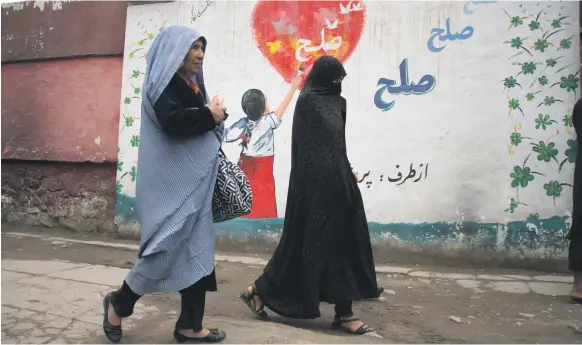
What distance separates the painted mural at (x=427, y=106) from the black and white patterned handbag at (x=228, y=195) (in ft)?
8.37

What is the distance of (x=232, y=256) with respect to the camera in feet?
15.6

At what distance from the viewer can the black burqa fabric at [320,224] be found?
101 inches

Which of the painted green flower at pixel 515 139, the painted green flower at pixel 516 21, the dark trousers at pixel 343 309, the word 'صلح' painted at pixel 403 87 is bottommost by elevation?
the dark trousers at pixel 343 309

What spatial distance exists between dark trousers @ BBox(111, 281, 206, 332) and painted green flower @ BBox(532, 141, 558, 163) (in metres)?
3.30

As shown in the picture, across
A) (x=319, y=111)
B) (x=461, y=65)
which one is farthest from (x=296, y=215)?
(x=461, y=65)

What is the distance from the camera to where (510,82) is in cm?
428

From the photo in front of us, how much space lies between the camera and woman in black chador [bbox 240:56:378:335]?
8.41 ft

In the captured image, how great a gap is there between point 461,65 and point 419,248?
1688 mm

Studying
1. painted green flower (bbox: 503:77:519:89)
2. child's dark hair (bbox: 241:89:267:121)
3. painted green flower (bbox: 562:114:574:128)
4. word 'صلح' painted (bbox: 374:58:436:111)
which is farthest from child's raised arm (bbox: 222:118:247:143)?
painted green flower (bbox: 562:114:574:128)

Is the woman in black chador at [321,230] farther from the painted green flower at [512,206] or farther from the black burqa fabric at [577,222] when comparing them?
the painted green flower at [512,206]

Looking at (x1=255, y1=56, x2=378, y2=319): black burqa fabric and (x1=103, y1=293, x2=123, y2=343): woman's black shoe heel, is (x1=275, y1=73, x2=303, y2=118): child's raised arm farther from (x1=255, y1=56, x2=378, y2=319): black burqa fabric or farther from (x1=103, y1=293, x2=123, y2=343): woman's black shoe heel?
(x1=103, y1=293, x2=123, y2=343): woman's black shoe heel

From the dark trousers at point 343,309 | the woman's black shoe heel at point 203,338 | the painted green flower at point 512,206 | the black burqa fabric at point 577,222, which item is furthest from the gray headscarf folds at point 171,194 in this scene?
the painted green flower at point 512,206

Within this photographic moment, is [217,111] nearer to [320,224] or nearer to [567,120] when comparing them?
[320,224]

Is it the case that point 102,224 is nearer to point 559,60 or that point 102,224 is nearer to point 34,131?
point 34,131
